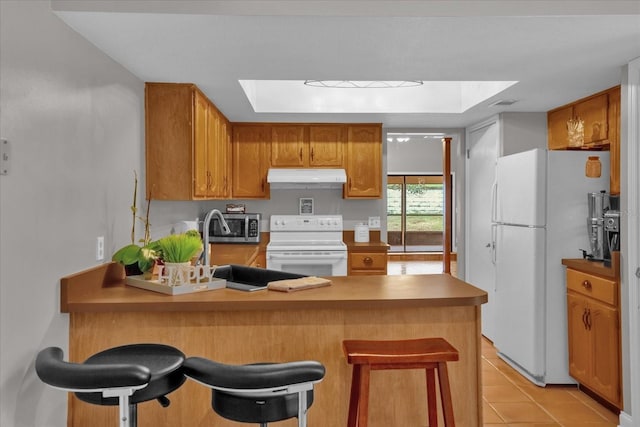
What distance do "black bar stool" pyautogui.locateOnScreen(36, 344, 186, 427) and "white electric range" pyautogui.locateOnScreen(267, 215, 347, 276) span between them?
2.95 m

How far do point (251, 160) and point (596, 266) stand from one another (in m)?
3.27

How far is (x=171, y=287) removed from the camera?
2334mm

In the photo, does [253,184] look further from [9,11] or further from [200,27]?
[9,11]

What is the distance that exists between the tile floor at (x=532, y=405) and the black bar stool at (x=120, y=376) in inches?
84.6

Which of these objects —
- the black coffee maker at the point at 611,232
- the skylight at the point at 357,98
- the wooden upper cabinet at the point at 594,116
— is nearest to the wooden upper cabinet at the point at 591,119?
the wooden upper cabinet at the point at 594,116

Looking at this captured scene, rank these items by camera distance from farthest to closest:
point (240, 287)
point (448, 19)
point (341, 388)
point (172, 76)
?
point (172, 76) < point (240, 287) < point (341, 388) < point (448, 19)

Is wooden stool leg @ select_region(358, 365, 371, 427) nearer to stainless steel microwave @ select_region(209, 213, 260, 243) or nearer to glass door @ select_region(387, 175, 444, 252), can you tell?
stainless steel microwave @ select_region(209, 213, 260, 243)

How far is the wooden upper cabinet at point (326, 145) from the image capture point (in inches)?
201

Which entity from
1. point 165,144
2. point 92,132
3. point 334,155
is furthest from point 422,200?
point 92,132

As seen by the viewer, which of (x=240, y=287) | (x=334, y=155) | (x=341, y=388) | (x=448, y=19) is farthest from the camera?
(x=334, y=155)

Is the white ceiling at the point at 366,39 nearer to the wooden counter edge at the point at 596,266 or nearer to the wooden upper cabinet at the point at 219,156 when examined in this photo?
the wooden upper cabinet at the point at 219,156

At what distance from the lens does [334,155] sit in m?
5.12

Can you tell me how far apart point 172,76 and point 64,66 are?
918 mm

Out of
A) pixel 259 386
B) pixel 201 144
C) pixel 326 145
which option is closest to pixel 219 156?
pixel 201 144
